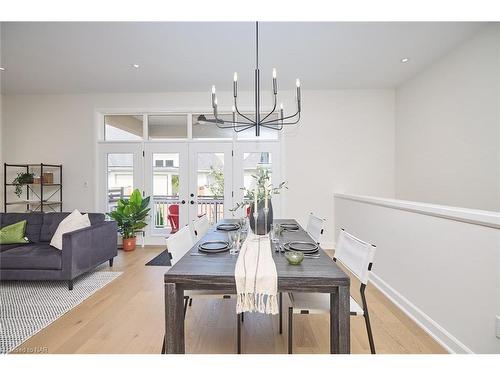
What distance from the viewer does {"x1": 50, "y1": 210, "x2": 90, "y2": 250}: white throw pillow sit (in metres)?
2.92

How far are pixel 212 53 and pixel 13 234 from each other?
330 cm

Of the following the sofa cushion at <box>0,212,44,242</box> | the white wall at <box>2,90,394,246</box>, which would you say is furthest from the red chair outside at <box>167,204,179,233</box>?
the sofa cushion at <box>0,212,44,242</box>

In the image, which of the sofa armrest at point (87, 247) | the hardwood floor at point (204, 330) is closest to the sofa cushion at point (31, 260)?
the sofa armrest at point (87, 247)

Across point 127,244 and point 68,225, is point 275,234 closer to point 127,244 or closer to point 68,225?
point 68,225

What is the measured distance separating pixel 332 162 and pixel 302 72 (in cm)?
164

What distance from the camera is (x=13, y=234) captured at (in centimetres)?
308

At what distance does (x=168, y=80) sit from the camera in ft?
13.1

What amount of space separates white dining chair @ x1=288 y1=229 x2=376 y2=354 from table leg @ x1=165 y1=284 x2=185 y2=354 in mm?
655

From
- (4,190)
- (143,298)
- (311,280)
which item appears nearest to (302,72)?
(311,280)

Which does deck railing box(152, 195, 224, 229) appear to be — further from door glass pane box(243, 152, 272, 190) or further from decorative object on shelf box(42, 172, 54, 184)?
decorative object on shelf box(42, 172, 54, 184)

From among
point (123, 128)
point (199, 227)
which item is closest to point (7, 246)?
point (199, 227)

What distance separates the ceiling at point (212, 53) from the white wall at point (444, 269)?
1.92 metres

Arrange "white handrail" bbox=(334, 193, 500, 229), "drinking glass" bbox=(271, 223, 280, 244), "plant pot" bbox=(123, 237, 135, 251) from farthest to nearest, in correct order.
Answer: "plant pot" bbox=(123, 237, 135, 251) → "drinking glass" bbox=(271, 223, 280, 244) → "white handrail" bbox=(334, 193, 500, 229)
